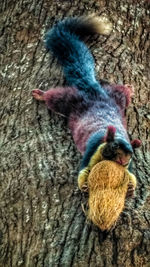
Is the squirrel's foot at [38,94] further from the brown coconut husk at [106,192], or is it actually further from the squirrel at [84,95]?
the brown coconut husk at [106,192]

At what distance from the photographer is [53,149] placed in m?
2.50

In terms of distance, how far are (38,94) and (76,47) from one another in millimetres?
512

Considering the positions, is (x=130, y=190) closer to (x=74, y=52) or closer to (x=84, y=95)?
(x=84, y=95)

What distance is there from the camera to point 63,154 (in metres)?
2.48

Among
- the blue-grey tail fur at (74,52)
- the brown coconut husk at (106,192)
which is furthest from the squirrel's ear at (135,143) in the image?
the blue-grey tail fur at (74,52)

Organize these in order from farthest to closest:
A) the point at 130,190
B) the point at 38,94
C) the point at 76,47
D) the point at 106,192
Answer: the point at 76,47 < the point at 38,94 < the point at 130,190 < the point at 106,192

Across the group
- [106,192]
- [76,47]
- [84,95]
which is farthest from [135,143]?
[76,47]

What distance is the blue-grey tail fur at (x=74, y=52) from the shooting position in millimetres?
2912

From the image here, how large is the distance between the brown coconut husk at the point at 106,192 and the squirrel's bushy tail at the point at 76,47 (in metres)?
0.80

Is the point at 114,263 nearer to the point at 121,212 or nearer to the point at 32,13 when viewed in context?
the point at 121,212

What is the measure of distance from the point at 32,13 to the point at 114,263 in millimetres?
1772

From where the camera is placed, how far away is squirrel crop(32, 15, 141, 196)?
2.51 metres

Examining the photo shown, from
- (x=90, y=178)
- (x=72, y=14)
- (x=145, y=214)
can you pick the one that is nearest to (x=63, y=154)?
(x=90, y=178)

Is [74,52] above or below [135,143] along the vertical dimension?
above
